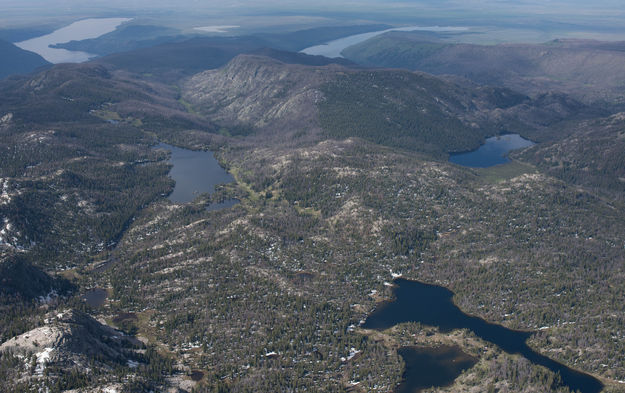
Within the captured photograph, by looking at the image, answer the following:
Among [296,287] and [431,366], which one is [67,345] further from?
[431,366]

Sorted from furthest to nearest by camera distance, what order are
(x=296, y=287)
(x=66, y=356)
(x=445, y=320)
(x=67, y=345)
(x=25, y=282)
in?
(x=296, y=287), (x=445, y=320), (x=25, y=282), (x=67, y=345), (x=66, y=356)

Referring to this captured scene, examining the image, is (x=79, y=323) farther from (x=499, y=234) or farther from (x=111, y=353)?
(x=499, y=234)

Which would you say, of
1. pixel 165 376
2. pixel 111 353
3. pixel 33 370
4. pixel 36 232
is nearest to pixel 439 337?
pixel 165 376

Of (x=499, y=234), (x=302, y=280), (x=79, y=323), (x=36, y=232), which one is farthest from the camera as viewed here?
(x=499, y=234)

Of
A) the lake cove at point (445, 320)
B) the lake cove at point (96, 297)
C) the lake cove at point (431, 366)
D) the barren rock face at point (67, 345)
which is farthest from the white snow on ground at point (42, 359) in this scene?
the lake cove at point (445, 320)

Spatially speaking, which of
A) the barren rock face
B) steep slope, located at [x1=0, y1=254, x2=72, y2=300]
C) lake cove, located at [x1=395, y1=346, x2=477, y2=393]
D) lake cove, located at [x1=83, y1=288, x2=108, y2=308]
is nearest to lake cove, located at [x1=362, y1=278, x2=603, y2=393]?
lake cove, located at [x1=395, y1=346, x2=477, y2=393]

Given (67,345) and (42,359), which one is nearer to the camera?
(42,359)

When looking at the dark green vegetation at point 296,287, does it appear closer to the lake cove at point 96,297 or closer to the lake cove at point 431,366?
the lake cove at point 96,297

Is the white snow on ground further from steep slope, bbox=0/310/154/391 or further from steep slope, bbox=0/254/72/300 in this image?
steep slope, bbox=0/254/72/300

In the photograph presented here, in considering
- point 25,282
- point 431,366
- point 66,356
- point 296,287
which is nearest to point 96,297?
point 25,282
